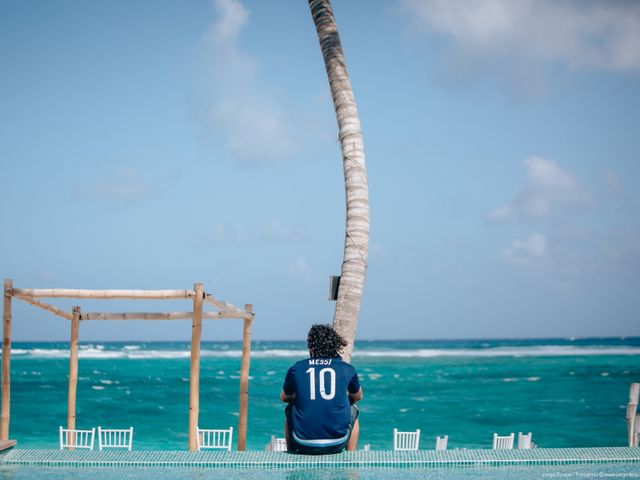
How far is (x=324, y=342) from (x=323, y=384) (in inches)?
12.9

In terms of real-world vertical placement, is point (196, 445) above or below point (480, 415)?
above

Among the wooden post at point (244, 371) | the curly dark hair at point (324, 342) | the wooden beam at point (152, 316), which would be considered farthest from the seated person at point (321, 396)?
the wooden beam at point (152, 316)

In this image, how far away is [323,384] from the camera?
559 cm

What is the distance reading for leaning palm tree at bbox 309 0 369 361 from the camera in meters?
7.68

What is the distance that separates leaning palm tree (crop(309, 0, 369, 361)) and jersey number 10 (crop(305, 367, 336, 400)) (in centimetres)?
202

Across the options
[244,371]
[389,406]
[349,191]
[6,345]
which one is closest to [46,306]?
[6,345]

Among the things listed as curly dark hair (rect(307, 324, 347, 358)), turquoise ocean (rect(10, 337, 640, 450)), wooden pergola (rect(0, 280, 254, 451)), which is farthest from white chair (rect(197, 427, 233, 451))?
turquoise ocean (rect(10, 337, 640, 450))

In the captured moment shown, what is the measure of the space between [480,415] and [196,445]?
1841cm

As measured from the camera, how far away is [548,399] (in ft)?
95.7

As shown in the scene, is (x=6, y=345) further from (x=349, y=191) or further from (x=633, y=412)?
(x=633, y=412)

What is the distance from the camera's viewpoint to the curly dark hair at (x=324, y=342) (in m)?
5.73

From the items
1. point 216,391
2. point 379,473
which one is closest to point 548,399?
point 216,391

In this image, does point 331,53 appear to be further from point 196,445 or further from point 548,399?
point 548,399

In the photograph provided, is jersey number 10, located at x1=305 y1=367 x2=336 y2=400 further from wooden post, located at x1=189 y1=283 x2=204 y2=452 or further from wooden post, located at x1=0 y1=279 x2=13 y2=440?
wooden post, located at x1=0 y1=279 x2=13 y2=440
